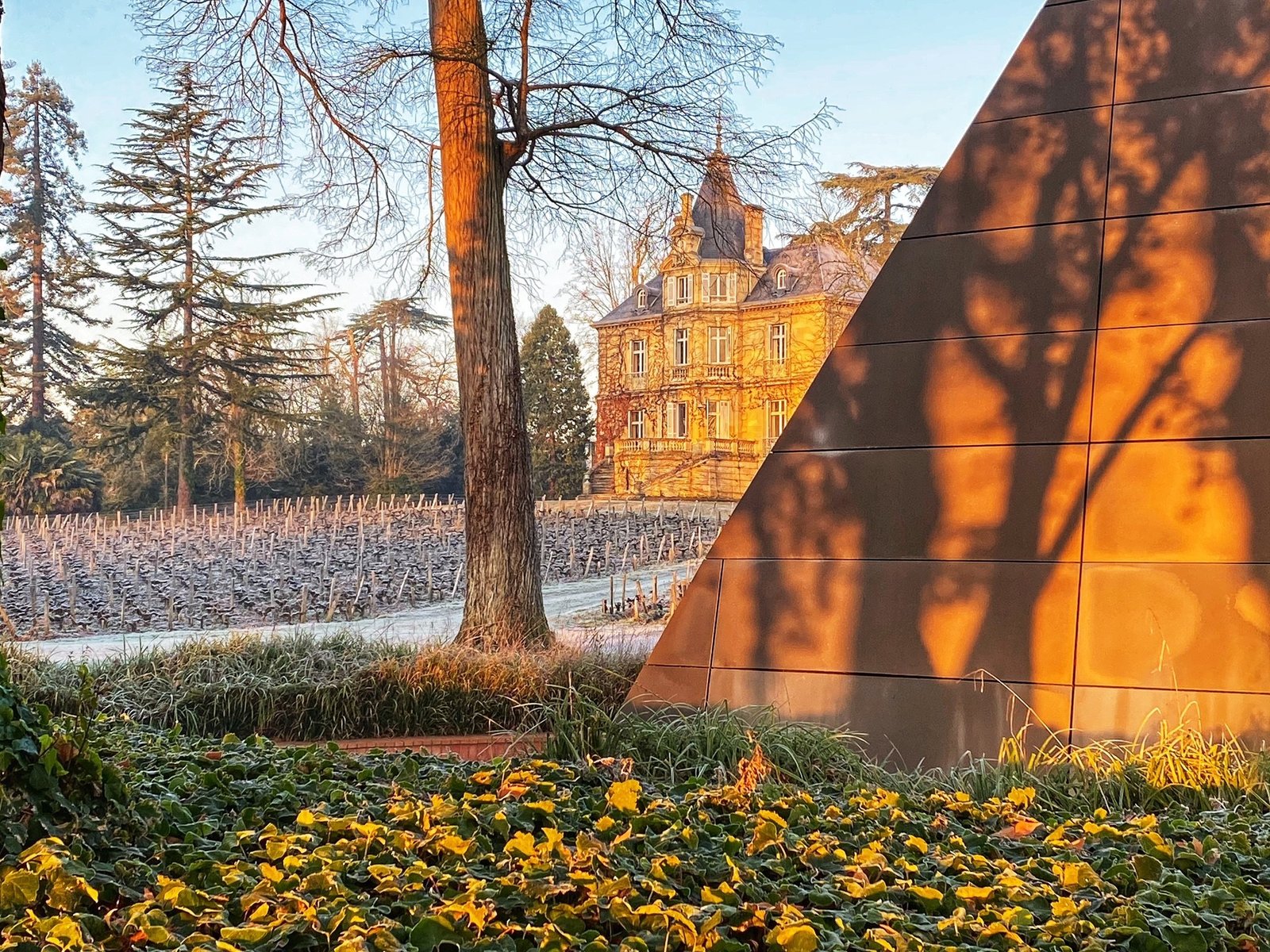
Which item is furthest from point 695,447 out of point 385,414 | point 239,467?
point 239,467

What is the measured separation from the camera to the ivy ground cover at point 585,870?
1925 millimetres

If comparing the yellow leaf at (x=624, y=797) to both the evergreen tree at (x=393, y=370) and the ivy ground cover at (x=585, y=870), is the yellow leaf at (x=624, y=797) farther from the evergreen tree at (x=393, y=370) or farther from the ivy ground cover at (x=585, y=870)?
the evergreen tree at (x=393, y=370)

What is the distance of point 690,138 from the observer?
7801 millimetres

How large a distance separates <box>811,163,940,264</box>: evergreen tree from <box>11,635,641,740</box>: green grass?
895 centimetres

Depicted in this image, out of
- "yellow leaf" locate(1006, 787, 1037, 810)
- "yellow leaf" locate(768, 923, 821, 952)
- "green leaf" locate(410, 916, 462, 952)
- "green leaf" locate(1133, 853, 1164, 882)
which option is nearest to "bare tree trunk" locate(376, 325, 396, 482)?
"yellow leaf" locate(1006, 787, 1037, 810)

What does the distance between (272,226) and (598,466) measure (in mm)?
7231

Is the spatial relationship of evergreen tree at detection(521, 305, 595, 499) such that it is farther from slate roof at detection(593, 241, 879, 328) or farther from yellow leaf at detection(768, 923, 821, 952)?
yellow leaf at detection(768, 923, 821, 952)

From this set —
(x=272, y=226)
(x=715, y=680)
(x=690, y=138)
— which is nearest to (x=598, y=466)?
(x=272, y=226)

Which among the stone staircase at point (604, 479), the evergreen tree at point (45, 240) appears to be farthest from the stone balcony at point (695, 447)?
the evergreen tree at point (45, 240)

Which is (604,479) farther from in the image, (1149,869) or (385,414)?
(1149,869)

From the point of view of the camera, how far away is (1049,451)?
4348mm

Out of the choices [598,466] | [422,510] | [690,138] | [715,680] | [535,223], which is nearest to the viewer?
[715,680]

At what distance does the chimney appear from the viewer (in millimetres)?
8281

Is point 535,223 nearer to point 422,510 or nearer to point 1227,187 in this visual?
point 1227,187
